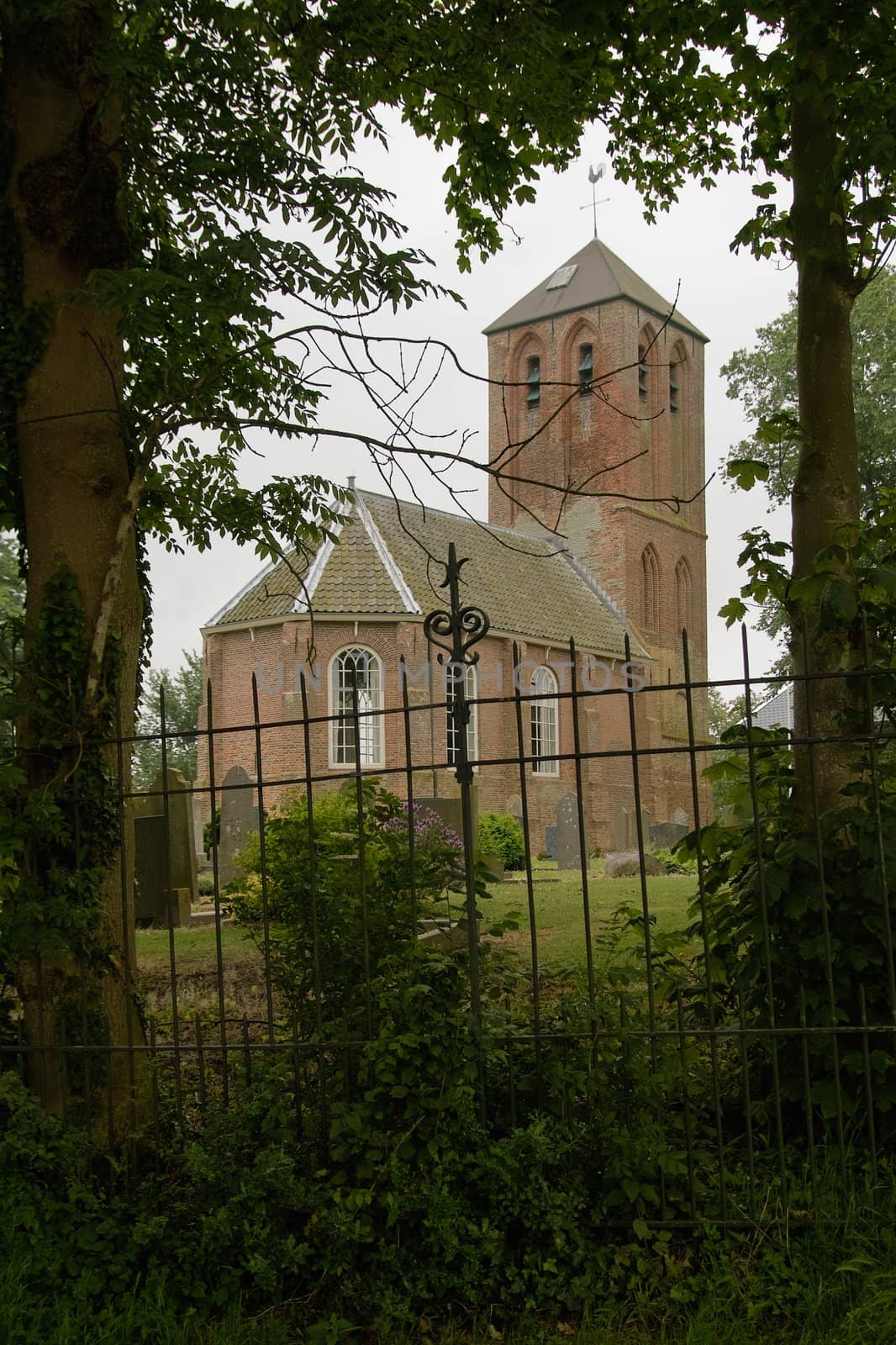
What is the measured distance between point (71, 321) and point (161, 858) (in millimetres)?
6930

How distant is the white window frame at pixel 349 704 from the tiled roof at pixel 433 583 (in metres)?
1.12

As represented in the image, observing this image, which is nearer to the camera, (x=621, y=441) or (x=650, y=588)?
(x=650, y=588)

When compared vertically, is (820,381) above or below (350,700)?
above

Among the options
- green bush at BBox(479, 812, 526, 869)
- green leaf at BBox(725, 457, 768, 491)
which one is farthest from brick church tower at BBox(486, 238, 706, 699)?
green leaf at BBox(725, 457, 768, 491)

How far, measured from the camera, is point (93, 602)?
4.66 meters

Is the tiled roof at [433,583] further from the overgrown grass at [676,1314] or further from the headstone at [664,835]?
the overgrown grass at [676,1314]

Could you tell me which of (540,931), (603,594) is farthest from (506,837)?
(603,594)

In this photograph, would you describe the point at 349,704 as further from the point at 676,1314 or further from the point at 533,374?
the point at 676,1314

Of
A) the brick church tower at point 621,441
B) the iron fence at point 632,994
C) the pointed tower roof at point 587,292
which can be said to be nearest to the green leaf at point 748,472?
the iron fence at point 632,994

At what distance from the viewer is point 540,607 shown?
2997 cm

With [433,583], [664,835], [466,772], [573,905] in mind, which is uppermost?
[433,583]

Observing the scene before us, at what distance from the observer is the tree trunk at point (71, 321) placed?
15.3ft

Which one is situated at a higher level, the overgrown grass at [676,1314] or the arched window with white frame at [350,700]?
the arched window with white frame at [350,700]

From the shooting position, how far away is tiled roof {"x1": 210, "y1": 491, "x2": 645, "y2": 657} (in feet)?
80.8
